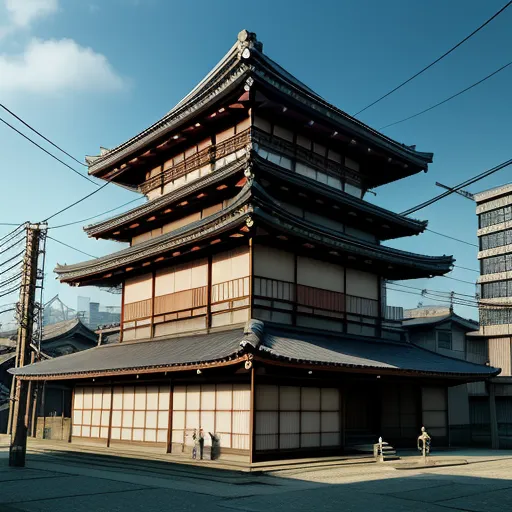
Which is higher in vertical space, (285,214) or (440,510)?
(285,214)

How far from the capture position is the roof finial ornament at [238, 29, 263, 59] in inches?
931

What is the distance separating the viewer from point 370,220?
29953 mm

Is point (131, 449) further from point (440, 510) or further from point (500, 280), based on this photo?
point (500, 280)

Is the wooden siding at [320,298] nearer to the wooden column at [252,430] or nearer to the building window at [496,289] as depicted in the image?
the wooden column at [252,430]

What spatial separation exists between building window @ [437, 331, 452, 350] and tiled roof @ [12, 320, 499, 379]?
14.2 meters

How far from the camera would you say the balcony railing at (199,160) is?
26541 mm

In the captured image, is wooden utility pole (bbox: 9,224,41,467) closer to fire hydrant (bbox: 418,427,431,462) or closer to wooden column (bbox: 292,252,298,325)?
wooden column (bbox: 292,252,298,325)

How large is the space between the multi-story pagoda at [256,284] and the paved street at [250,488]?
2607 mm

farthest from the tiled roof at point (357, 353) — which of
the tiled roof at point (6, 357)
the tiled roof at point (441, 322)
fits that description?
the tiled roof at point (6, 357)

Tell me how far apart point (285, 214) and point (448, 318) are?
24.8 meters

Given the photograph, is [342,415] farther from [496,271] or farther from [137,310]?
[496,271]

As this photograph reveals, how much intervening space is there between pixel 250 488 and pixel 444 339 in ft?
99.9

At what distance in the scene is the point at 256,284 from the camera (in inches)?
908

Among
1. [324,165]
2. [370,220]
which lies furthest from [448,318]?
[324,165]
